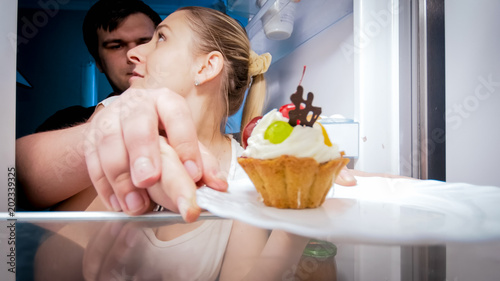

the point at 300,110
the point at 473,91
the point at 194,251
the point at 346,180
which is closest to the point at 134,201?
the point at 194,251

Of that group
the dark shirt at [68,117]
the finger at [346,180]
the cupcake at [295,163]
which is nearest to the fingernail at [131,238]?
the cupcake at [295,163]

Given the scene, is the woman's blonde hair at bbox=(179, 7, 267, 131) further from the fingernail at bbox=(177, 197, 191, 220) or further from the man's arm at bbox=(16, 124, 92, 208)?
the fingernail at bbox=(177, 197, 191, 220)

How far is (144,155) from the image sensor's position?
1.45 feet

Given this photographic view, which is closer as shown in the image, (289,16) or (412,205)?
(412,205)

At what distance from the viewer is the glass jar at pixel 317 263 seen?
1.12 ft

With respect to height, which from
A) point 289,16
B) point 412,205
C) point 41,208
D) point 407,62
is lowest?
point 41,208

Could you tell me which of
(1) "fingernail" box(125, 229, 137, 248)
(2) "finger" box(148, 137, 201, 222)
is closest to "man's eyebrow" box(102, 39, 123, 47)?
(2) "finger" box(148, 137, 201, 222)

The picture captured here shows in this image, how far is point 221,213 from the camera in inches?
13.2

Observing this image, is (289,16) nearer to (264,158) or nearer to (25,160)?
(264,158)

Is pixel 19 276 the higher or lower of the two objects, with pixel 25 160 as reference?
lower

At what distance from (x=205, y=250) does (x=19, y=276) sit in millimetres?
255

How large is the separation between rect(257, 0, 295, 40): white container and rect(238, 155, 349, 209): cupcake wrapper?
849mm

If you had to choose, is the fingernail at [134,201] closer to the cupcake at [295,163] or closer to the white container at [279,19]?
the cupcake at [295,163]

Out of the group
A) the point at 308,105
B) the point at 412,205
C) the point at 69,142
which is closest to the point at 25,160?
the point at 69,142
